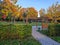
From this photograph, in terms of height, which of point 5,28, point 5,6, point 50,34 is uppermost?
point 5,6

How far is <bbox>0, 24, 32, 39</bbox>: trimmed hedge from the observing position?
468 inches

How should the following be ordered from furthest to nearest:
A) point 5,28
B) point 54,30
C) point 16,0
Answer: point 16,0, point 54,30, point 5,28

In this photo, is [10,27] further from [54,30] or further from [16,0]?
[16,0]

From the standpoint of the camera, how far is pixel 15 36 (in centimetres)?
1248

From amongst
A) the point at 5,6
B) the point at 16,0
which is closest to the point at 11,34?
the point at 5,6

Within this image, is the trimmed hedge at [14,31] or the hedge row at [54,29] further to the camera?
the hedge row at [54,29]

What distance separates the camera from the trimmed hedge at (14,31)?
11883 mm

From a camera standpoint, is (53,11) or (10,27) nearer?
(10,27)

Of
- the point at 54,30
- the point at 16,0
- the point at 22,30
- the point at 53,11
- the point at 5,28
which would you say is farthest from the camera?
the point at 53,11

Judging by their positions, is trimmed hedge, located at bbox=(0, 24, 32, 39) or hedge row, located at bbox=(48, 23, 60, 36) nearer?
trimmed hedge, located at bbox=(0, 24, 32, 39)

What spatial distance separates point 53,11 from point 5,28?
95.1 feet

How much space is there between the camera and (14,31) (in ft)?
40.4

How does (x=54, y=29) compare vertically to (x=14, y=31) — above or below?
below

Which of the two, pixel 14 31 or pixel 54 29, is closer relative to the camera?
pixel 14 31
